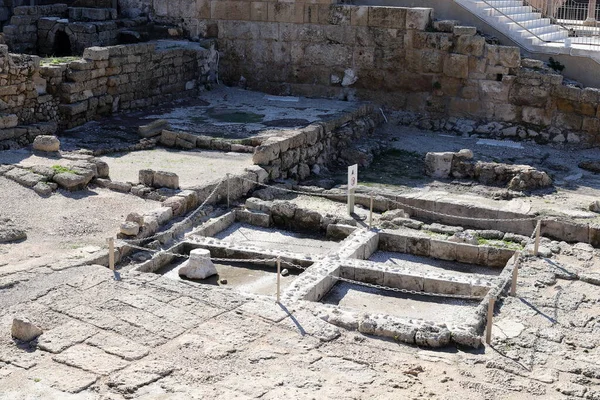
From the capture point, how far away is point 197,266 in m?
12.0

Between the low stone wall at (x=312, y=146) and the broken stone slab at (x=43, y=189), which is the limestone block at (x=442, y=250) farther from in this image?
the broken stone slab at (x=43, y=189)

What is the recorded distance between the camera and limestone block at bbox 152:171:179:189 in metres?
14.2

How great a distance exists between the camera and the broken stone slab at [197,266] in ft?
39.4

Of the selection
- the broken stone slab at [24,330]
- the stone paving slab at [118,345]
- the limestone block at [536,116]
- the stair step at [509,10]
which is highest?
the stair step at [509,10]

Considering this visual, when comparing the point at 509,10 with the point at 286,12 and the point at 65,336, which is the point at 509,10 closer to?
the point at 286,12

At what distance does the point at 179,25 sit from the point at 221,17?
3.64ft

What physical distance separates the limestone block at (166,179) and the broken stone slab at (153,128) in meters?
3.15

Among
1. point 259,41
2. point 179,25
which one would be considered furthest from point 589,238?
point 179,25

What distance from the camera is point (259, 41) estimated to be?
21375 mm

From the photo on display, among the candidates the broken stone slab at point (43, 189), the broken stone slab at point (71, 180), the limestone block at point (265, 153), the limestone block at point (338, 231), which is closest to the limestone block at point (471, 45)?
the limestone block at point (265, 153)

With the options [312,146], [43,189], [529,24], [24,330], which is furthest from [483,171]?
[24,330]

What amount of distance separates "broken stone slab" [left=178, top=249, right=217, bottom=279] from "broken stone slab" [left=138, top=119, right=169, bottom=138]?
5648mm

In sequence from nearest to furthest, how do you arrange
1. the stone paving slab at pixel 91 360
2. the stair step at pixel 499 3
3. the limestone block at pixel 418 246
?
1. the stone paving slab at pixel 91 360
2. the limestone block at pixel 418 246
3. the stair step at pixel 499 3

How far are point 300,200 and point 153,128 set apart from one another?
141 inches
